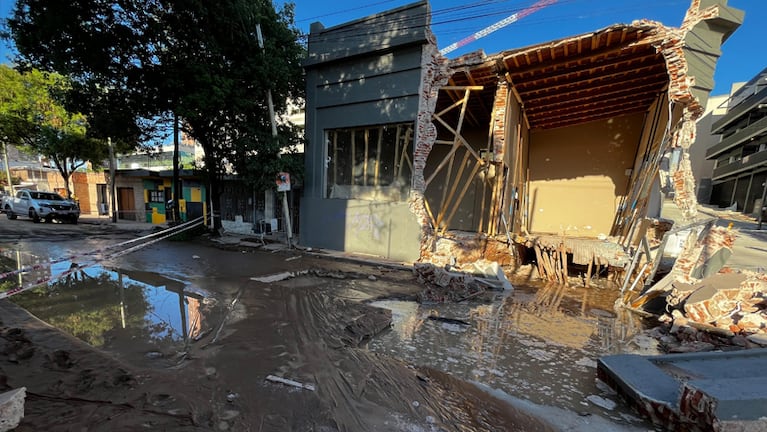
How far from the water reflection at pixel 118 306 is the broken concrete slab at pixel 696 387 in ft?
16.6

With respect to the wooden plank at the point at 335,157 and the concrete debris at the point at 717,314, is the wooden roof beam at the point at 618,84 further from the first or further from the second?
the wooden plank at the point at 335,157

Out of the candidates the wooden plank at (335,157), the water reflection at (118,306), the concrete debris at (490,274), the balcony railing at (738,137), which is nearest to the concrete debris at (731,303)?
the concrete debris at (490,274)

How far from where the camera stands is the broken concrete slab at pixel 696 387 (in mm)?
2219

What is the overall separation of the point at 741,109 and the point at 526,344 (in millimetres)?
44478

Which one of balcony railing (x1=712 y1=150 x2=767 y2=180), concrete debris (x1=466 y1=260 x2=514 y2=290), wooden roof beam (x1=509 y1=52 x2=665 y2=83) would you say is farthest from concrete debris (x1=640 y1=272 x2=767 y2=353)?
balcony railing (x1=712 y1=150 x2=767 y2=180)

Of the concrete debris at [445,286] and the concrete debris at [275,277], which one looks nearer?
the concrete debris at [445,286]

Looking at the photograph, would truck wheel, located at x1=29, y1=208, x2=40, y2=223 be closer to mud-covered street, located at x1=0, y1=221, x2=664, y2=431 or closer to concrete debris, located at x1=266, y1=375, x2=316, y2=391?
mud-covered street, located at x1=0, y1=221, x2=664, y2=431

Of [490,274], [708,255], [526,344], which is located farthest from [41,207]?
[708,255]

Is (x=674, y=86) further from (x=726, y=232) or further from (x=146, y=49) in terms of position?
(x=146, y=49)

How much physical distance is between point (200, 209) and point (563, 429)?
1983cm

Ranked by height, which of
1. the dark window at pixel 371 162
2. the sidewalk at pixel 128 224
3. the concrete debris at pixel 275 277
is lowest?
the sidewalk at pixel 128 224

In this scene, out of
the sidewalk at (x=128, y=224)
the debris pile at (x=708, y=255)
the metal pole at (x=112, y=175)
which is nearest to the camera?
the debris pile at (x=708, y=255)

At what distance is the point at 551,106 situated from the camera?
1155 cm

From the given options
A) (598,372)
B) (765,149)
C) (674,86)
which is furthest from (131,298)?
(765,149)
